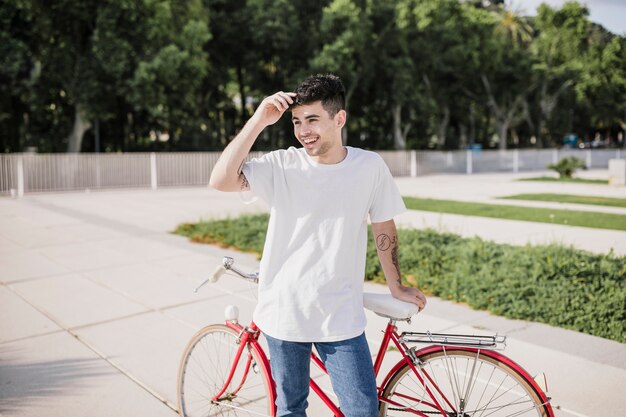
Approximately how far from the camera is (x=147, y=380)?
3951mm

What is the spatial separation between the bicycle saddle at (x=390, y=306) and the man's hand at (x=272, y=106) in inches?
34.4

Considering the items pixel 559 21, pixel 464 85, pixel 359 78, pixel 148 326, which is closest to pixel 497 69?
pixel 464 85

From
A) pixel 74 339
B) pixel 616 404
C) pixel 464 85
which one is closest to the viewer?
pixel 616 404

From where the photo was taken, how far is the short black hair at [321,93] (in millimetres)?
2291

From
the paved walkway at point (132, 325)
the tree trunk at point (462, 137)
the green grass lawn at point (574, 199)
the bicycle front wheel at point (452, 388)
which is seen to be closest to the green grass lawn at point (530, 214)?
the paved walkway at point (132, 325)

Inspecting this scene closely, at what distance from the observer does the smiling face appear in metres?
2.31

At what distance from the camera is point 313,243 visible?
2.33m

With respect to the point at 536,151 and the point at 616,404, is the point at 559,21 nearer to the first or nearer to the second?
the point at 536,151

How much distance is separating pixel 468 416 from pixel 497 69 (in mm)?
36812

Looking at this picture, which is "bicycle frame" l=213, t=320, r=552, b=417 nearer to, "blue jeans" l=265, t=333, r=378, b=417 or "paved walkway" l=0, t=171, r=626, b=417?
"blue jeans" l=265, t=333, r=378, b=417

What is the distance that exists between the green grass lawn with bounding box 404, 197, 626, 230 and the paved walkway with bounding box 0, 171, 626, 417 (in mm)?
960

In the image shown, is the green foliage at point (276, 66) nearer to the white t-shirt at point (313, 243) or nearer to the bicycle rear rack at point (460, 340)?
the white t-shirt at point (313, 243)

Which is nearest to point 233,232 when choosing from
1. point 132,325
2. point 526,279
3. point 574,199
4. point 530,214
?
point 132,325

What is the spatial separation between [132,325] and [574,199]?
44.5 ft
